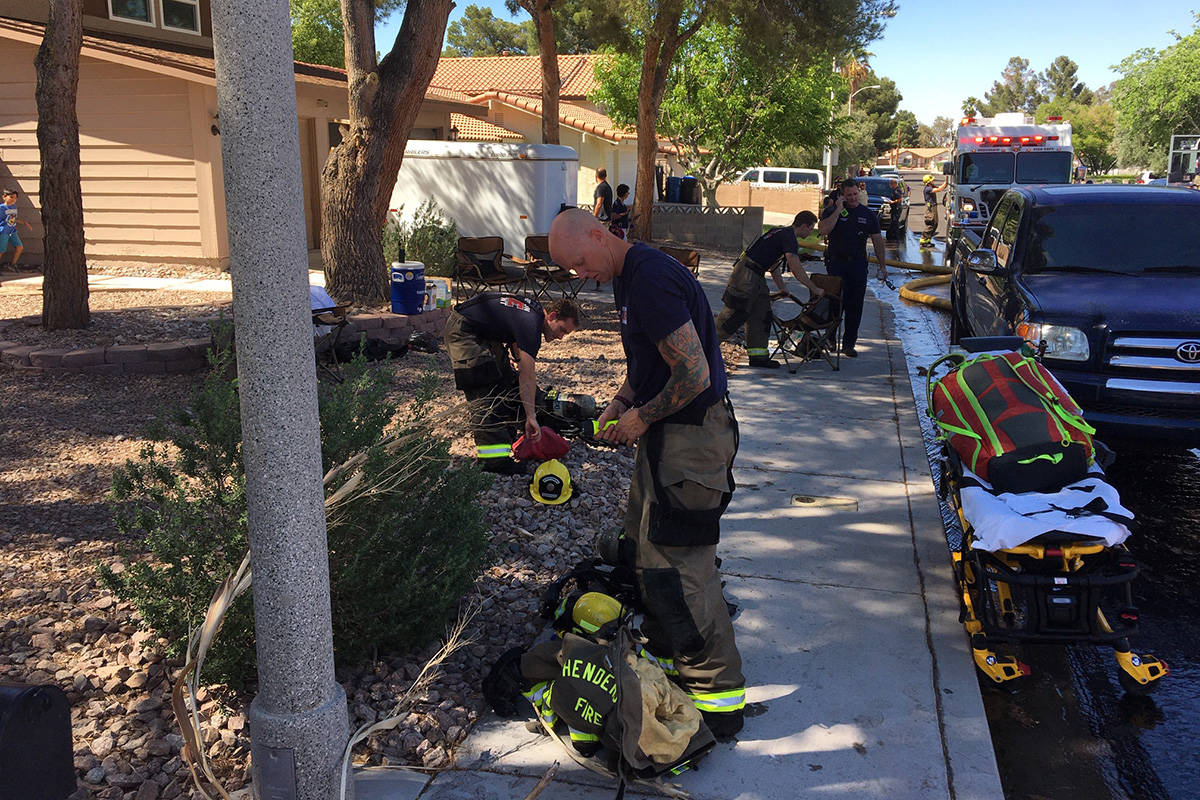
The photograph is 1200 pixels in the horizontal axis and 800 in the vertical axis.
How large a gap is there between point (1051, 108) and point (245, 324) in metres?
114

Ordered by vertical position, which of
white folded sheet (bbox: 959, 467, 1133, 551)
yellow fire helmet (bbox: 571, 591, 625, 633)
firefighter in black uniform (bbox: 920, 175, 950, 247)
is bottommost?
yellow fire helmet (bbox: 571, 591, 625, 633)

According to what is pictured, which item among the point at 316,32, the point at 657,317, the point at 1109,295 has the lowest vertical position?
the point at 1109,295

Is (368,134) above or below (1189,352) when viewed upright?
above

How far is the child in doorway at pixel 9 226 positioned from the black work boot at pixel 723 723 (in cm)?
1497

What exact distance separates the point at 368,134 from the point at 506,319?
224 inches

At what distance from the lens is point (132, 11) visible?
54.7 ft

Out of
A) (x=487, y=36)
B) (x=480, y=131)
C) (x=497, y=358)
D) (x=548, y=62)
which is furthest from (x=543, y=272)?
(x=487, y=36)

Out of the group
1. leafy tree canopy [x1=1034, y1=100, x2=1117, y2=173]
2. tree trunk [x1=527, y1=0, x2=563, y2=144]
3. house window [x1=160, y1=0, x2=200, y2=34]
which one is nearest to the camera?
house window [x1=160, y1=0, x2=200, y2=34]

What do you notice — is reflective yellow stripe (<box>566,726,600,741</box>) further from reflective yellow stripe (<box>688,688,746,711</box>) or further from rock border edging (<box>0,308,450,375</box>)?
rock border edging (<box>0,308,450,375</box>)

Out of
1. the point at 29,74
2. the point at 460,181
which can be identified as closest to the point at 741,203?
the point at 460,181

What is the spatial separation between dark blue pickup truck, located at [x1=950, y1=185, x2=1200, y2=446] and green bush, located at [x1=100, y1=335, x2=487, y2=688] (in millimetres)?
4429

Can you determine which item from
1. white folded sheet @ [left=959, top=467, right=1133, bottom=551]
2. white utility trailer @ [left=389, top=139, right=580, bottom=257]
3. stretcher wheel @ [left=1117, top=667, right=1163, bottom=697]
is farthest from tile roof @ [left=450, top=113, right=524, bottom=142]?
stretcher wheel @ [left=1117, top=667, right=1163, bottom=697]

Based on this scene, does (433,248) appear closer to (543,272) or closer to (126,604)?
(543,272)

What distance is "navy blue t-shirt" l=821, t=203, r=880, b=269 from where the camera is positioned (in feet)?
33.5
